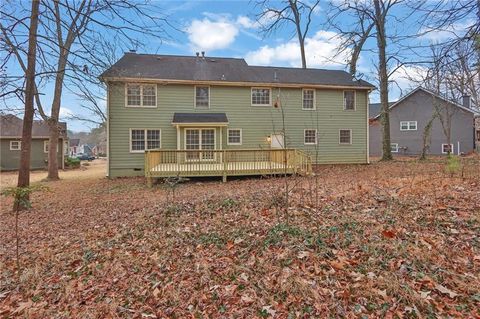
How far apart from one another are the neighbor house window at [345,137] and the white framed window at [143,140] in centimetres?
1080

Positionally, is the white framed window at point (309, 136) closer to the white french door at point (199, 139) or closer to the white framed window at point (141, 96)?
the white french door at point (199, 139)

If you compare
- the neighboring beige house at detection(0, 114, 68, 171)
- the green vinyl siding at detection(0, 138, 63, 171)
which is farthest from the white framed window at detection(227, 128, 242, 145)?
the green vinyl siding at detection(0, 138, 63, 171)

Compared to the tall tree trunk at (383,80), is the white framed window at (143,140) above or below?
below

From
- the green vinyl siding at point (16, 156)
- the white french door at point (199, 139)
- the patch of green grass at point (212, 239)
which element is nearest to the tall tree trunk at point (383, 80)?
the white french door at point (199, 139)

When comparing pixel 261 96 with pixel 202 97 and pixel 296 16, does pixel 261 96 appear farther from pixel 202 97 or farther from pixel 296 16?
pixel 296 16

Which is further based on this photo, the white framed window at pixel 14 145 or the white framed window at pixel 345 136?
the white framed window at pixel 14 145

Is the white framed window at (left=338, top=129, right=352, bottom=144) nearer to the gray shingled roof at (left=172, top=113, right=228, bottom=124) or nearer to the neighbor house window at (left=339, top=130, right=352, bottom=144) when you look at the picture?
the neighbor house window at (left=339, top=130, right=352, bottom=144)

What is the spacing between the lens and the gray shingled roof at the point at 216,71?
15758 millimetres

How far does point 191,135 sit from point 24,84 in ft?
27.0

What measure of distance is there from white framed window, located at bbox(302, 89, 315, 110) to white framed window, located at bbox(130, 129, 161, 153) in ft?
28.2

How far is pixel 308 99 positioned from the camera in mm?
17062

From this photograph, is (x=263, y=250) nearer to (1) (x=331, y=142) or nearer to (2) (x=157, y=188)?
(2) (x=157, y=188)

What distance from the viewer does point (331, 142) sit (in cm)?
→ 1719

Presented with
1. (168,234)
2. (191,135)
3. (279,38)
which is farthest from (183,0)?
(279,38)
